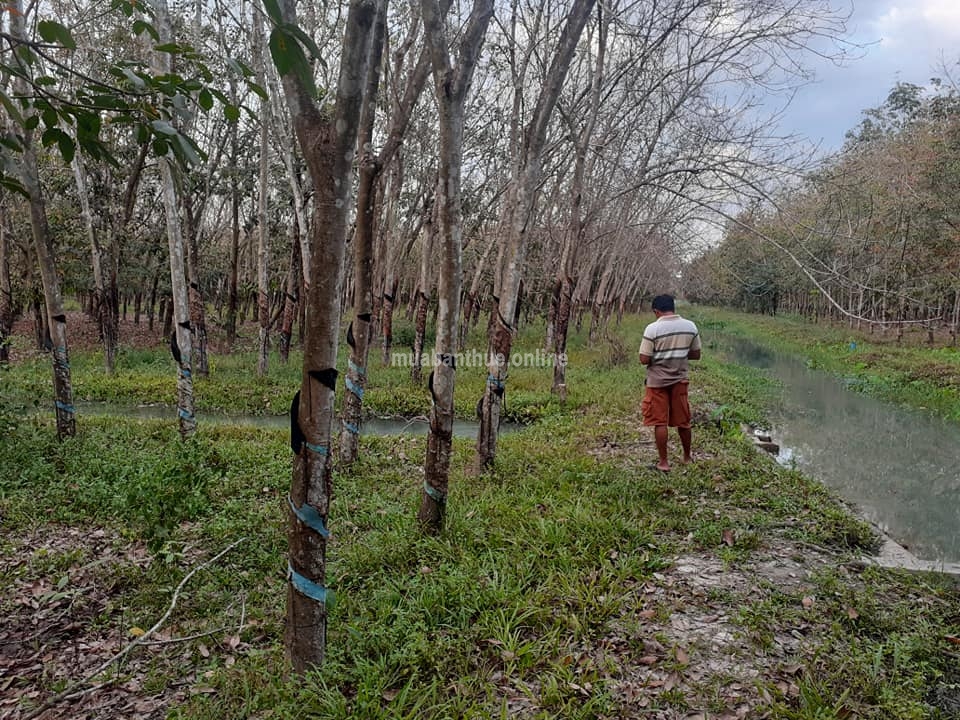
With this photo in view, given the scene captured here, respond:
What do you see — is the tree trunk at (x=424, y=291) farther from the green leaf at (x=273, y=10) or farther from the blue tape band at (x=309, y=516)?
the green leaf at (x=273, y=10)

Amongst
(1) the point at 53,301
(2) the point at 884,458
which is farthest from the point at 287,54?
(2) the point at 884,458

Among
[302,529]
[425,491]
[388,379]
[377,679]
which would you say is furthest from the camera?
[388,379]

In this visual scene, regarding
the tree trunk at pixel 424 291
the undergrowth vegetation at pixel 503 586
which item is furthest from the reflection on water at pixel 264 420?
the undergrowth vegetation at pixel 503 586

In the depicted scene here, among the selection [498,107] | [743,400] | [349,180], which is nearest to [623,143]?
[498,107]

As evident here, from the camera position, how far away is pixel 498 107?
1445 cm

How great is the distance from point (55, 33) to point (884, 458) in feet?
38.2

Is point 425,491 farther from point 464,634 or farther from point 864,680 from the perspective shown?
point 864,680

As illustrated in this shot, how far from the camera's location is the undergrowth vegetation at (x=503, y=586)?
3.21 m

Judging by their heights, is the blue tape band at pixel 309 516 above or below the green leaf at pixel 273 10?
below

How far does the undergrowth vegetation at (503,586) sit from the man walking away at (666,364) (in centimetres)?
67

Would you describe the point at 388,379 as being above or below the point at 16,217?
below

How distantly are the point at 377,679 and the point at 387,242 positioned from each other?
12.7 meters

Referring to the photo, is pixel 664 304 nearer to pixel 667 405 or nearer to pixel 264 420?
pixel 667 405

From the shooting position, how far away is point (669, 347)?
627 cm
